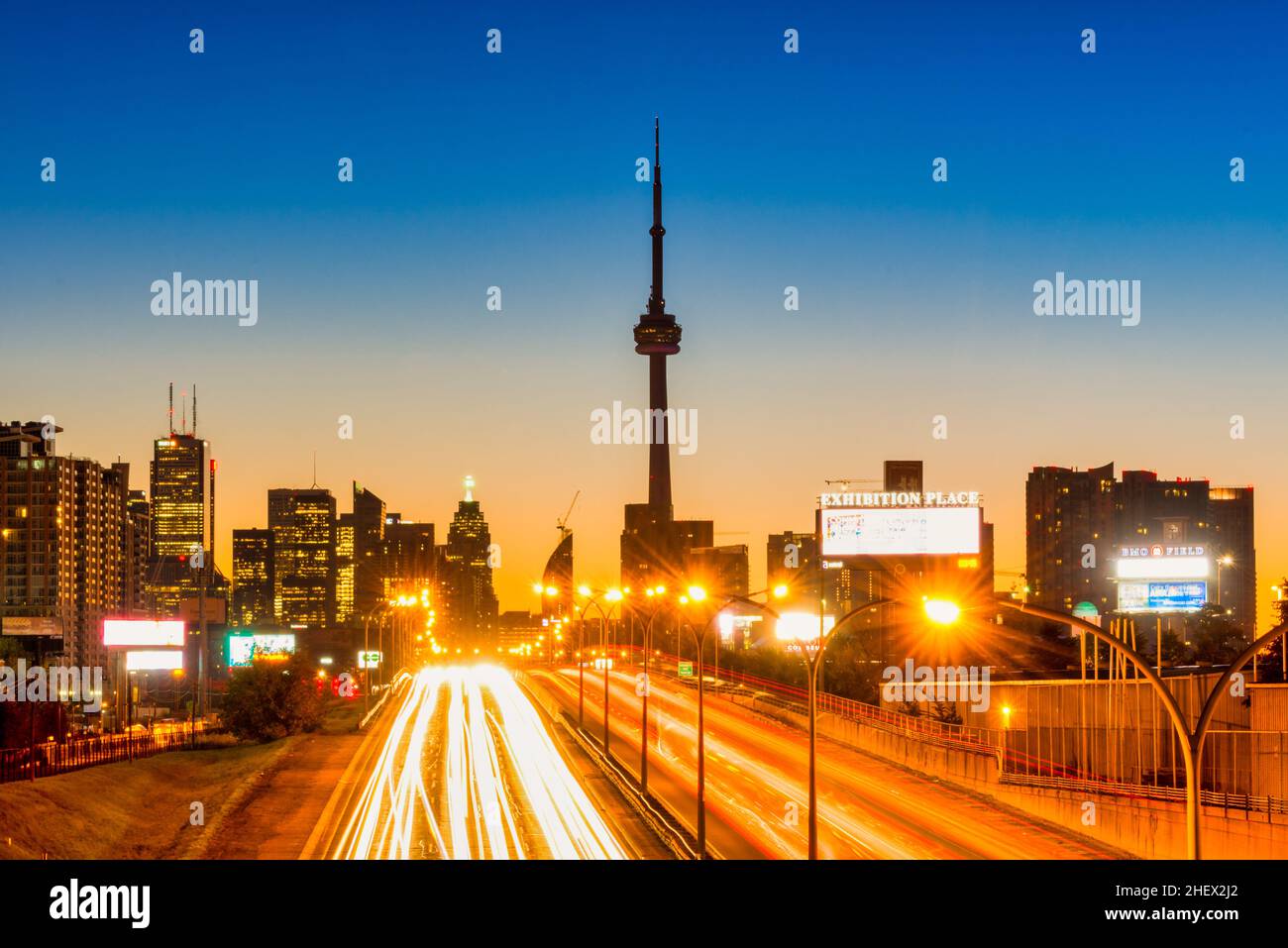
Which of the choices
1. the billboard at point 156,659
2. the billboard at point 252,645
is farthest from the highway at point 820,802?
the billboard at point 252,645

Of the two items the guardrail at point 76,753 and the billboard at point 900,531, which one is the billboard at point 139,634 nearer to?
the guardrail at point 76,753

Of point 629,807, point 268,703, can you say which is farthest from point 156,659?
point 629,807

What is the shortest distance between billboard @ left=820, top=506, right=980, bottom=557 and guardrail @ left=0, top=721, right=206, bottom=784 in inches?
2367

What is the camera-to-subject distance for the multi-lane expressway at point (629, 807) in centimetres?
4959

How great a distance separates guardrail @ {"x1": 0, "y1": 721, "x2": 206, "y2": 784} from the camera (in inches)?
2631

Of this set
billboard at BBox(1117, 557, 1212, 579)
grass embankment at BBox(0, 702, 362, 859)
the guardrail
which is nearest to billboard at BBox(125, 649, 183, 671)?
the guardrail

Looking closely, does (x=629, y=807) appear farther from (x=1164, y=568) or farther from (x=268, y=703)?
(x=1164, y=568)

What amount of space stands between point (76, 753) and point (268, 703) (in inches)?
734

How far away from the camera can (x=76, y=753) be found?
76.8 metres

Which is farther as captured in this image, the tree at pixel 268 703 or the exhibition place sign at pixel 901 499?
the exhibition place sign at pixel 901 499

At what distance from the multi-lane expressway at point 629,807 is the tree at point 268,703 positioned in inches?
207

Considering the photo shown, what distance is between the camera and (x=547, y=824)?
55.0 meters

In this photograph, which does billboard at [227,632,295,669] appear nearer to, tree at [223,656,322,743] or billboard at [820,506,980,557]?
tree at [223,656,322,743]
